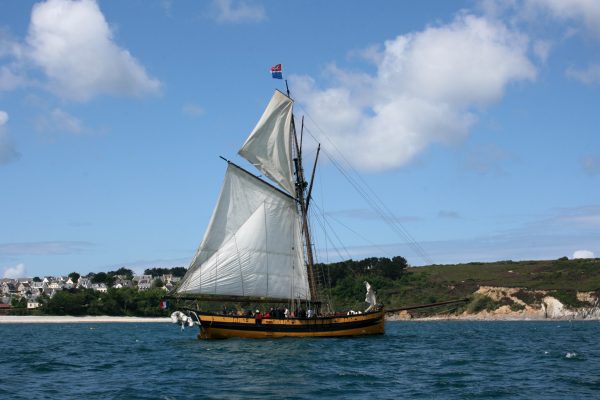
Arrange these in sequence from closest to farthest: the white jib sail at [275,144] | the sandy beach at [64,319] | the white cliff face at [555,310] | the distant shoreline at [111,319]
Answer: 1. the white jib sail at [275,144]
2. the white cliff face at [555,310]
3. the distant shoreline at [111,319]
4. the sandy beach at [64,319]

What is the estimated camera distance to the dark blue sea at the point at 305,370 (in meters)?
36.5

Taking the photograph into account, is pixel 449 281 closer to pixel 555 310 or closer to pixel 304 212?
pixel 555 310

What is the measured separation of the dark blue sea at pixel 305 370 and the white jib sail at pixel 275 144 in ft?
52.0

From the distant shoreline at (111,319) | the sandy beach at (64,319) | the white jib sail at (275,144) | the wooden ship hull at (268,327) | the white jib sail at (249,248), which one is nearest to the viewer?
the white jib sail at (249,248)

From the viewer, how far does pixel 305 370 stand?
4475cm

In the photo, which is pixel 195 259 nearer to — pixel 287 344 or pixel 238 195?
pixel 238 195

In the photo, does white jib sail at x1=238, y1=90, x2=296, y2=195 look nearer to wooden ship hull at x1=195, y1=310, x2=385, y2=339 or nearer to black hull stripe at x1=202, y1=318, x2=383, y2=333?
wooden ship hull at x1=195, y1=310, x2=385, y2=339

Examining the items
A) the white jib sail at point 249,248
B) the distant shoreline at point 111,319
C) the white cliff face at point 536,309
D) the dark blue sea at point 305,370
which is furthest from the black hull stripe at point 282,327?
the white cliff face at point 536,309

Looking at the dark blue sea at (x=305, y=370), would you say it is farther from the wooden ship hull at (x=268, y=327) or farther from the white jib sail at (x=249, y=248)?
the white jib sail at (x=249, y=248)

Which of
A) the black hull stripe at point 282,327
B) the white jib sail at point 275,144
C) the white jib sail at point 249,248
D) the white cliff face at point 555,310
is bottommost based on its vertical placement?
the black hull stripe at point 282,327

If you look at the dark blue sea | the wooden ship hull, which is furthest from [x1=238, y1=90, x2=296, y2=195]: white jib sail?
the dark blue sea

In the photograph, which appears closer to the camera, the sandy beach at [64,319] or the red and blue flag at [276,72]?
the red and blue flag at [276,72]

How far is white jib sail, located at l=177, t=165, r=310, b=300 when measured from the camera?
67.0 meters

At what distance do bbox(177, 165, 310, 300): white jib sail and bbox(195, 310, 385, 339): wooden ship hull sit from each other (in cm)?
261
